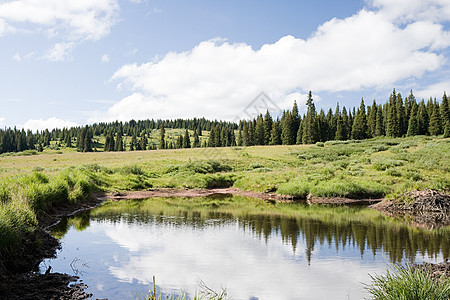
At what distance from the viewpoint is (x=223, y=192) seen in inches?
1425

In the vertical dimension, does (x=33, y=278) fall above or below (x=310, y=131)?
below

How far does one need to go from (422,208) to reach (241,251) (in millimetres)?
13898

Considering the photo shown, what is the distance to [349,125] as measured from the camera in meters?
112

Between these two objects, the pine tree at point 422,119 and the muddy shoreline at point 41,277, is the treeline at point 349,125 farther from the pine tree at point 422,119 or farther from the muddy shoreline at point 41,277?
the muddy shoreline at point 41,277

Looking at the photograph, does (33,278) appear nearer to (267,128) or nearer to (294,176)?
(294,176)

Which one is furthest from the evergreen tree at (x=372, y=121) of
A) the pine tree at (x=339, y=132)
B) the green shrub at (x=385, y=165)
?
the green shrub at (x=385, y=165)

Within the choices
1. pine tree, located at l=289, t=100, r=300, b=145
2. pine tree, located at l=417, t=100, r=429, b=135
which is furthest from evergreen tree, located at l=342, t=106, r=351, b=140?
pine tree, located at l=417, t=100, r=429, b=135

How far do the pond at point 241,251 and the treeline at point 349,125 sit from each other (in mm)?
77833

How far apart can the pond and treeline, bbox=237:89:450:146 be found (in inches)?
3064

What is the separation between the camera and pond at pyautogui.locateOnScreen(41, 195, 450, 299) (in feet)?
30.7

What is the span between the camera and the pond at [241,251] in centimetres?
936

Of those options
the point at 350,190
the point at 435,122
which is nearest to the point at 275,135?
the point at 435,122

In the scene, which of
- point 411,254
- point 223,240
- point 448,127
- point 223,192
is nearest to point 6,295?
point 223,240

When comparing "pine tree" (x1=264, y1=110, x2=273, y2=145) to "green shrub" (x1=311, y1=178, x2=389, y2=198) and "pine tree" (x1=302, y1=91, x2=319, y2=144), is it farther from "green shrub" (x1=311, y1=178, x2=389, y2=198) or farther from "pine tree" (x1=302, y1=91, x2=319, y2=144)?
"green shrub" (x1=311, y1=178, x2=389, y2=198)
